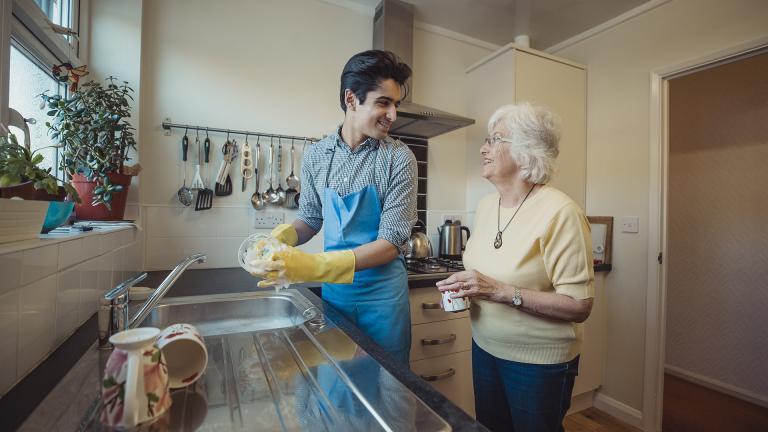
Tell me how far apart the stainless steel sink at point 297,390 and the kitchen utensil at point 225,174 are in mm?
891

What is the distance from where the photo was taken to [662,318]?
1917 mm

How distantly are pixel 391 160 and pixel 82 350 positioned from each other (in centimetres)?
82

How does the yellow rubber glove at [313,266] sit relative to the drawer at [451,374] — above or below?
above

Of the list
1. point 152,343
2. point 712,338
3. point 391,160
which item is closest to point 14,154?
point 152,343

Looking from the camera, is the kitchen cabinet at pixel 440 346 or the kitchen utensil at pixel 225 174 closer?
the kitchen cabinet at pixel 440 346

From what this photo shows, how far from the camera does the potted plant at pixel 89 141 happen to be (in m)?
1.08

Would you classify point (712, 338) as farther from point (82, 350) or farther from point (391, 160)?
point (82, 350)

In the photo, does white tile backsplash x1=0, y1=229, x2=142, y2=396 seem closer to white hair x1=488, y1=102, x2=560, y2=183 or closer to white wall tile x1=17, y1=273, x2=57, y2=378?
white wall tile x1=17, y1=273, x2=57, y2=378

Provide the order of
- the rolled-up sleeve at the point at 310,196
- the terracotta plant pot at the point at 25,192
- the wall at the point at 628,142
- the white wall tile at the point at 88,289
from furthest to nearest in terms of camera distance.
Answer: the wall at the point at 628,142
the rolled-up sleeve at the point at 310,196
the white wall tile at the point at 88,289
the terracotta plant pot at the point at 25,192

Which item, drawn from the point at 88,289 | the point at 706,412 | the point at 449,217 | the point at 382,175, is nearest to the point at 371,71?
the point at 382,175

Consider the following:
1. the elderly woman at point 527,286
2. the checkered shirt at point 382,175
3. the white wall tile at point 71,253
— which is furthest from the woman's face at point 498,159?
the white wall tile at point 71,253

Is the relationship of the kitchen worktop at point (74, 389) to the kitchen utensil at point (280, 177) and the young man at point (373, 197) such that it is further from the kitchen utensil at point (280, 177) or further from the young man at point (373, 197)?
the kitchen utensil at point (280, 177)

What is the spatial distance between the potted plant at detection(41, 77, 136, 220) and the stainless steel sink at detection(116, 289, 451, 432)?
22.2 inches

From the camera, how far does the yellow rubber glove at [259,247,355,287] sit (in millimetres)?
752
